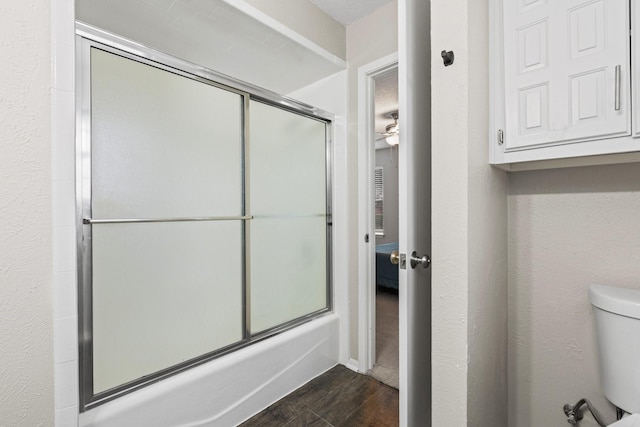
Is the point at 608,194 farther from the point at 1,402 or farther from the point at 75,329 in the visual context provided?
the point at 1,402

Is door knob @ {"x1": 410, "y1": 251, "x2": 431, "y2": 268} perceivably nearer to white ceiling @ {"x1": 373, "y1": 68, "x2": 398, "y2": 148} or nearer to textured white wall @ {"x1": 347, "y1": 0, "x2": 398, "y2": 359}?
textured white wall @ {"x1": 347, "y1": 0, "x2": 398, "y2": 359}

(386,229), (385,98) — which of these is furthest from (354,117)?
(386,229)

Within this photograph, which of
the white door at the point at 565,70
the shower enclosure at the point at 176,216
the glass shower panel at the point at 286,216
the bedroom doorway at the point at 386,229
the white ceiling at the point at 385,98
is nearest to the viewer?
the white door at the point at 565,70

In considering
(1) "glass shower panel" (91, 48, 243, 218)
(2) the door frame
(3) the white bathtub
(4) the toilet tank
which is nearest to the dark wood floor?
(3) the white bathtub

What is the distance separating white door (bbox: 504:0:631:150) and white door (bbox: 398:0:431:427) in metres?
0.30

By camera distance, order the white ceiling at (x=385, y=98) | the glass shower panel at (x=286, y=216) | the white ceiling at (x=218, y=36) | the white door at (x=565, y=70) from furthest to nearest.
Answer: the white ceiling at (x=385, y=98) < the glass shower panel at (x=286, y=216) < the white ceiling at (x=218, y=36) < the white door at (x=565, y=70)

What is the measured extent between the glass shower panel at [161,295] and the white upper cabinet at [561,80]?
1418 millimetres

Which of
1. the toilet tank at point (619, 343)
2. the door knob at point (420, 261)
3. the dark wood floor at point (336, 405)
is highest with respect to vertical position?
the door knob at point (420, 261)

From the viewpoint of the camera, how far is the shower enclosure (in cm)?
119

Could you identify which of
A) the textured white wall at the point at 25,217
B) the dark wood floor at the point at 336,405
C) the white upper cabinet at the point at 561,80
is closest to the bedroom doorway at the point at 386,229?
the dark wood floor at the point at 336,405

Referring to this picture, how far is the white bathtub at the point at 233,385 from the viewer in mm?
1234

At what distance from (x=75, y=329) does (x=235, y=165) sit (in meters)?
1.03

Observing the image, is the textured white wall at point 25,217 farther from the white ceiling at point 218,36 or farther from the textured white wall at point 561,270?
the textured white wall at point 561,270

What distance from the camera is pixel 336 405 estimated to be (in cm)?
173
